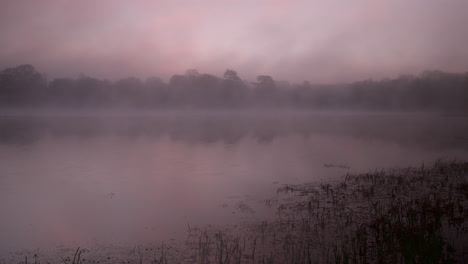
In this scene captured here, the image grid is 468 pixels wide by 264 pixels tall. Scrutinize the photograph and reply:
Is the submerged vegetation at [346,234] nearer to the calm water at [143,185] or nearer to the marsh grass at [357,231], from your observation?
the marsh grass at [357,231]

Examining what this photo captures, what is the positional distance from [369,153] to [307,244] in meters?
25.6

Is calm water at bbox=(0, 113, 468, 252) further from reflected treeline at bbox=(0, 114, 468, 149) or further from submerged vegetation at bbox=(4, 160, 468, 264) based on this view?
reflected treeline at bbox=(0, 114, 468, 149)

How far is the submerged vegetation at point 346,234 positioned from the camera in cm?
852

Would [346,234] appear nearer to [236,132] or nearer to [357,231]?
[357,231]

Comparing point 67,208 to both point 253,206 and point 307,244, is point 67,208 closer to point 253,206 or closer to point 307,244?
point 253,206

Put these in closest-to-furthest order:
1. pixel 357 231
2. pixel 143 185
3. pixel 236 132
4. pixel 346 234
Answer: pixel 357 231 → pixel 346 234 → pixel 143 185 → pixel 236 132

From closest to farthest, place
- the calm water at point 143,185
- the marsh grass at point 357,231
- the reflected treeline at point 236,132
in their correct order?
the marsh grass at point 357,231 → the calm water at point 143,185 → the reflected treeline at point 236,132

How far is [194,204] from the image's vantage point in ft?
51.0

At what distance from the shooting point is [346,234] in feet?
33.1

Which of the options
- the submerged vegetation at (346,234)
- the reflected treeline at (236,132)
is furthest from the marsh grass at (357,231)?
the reflected treeline at (236,132)

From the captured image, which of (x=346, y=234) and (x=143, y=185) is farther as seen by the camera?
(x=143, y=185)

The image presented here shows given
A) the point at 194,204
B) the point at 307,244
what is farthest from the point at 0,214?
the point at 307,244

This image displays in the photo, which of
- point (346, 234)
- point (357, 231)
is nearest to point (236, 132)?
point (346, 234)

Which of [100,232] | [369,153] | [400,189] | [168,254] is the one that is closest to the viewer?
[168,254]
